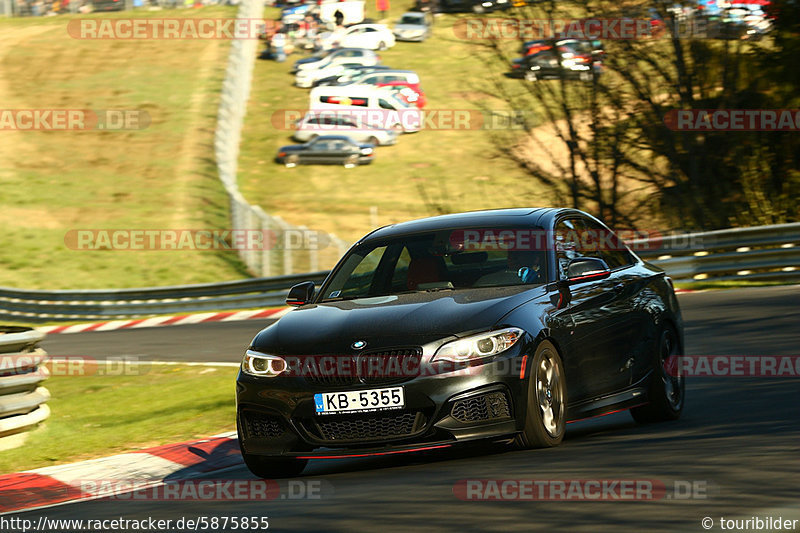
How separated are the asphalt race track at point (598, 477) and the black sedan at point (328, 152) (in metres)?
33.5

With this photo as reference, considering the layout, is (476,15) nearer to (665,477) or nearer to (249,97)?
(665,477)

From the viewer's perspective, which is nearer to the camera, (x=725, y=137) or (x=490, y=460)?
(x=490, y=460)

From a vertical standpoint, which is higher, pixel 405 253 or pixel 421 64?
pixel 405 253

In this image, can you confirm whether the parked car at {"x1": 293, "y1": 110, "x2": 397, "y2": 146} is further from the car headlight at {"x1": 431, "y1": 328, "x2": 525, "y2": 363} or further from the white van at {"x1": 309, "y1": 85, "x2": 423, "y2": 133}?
the car headlight at {"x1": 431, "y1": 328, "x2": 525, "y2": 363}

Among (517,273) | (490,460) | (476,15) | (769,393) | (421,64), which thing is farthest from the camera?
(421,64)

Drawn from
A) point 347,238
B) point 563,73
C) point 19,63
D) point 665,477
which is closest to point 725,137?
point 563,73

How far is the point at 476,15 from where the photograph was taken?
23.0m

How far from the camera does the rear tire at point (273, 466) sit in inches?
295

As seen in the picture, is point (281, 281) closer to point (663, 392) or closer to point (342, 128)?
point (663, 392)

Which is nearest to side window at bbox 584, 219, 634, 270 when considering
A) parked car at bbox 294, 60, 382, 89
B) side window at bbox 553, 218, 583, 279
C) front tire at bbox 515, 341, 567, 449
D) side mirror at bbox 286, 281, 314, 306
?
side window at bbox 553, 218, 583, 279

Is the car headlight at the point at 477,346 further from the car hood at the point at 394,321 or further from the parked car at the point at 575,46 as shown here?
the parked car at the point at 575,46

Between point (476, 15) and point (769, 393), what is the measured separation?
1494cm

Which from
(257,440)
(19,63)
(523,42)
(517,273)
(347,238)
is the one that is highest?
(517,273)

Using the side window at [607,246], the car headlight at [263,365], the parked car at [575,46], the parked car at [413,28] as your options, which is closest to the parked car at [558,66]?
the parked car at [575,46]
